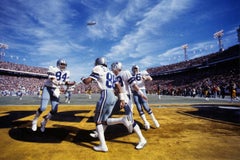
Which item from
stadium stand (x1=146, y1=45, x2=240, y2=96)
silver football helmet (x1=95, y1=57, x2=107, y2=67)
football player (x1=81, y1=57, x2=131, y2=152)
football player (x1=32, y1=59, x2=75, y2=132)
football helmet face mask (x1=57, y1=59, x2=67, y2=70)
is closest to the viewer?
football player (x1=81, y1=57, x2=131, y2=152)

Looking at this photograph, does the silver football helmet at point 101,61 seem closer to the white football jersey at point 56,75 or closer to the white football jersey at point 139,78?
the white football jersey at point 56,75

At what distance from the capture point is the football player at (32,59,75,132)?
4408 mm

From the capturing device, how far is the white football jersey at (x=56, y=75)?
445cm

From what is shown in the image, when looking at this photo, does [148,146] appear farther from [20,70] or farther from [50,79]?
[20,70]

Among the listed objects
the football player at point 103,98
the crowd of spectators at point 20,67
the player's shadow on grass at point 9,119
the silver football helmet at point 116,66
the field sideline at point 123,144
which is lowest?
the field sideline at point 123,144

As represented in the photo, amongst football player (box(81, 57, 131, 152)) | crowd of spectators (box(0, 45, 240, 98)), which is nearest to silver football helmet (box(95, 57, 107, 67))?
football player (box(81, 57, 131, 152))

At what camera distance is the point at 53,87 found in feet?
15.1

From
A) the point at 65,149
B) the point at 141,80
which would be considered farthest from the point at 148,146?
the point at 141,80

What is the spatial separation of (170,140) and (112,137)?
4.96 feet

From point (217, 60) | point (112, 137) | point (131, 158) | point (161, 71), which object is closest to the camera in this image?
point (131, 158)

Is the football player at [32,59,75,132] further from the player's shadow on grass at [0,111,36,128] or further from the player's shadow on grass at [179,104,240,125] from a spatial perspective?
Result: the player's shadow on grass at [179,104,240,125]

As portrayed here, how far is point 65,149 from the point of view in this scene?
10.2ft

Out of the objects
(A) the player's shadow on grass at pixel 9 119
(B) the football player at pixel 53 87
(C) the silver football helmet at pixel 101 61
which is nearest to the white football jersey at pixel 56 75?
(B) the football player at pixel 53 87

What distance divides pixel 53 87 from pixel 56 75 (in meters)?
0.40
